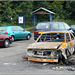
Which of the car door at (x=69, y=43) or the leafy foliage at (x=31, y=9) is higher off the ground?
the leafy foliage at (x=31, y=9)

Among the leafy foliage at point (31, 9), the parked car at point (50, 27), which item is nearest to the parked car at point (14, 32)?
the parked car at point (50, 27)

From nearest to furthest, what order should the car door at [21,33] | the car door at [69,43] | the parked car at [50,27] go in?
the car door at [69,43], the parked car at [50,27], the car door at [21,33]

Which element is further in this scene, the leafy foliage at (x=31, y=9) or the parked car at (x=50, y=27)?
the leafy foliage at (x=31, y=9)

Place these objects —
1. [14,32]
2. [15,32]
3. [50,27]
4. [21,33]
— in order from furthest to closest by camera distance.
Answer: [21,33], [15,32], [14,32], [50,27]

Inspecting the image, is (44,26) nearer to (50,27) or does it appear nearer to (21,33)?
(50,27)

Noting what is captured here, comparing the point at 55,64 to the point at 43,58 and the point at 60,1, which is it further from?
the point at 60,1

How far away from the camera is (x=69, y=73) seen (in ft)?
20.2

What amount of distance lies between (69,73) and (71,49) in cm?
229

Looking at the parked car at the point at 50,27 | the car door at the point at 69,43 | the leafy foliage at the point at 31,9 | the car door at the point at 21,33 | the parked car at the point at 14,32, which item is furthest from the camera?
the leafy foliage at the point at 31,9

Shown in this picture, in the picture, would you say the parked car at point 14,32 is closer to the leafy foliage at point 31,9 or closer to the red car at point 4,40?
the red car at point 4,40

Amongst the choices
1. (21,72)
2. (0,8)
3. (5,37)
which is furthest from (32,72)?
(0,8)

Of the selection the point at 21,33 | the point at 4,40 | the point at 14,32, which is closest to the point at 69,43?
the point at 4,40

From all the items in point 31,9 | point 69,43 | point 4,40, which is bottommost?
point 4,40

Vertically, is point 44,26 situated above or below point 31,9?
below
